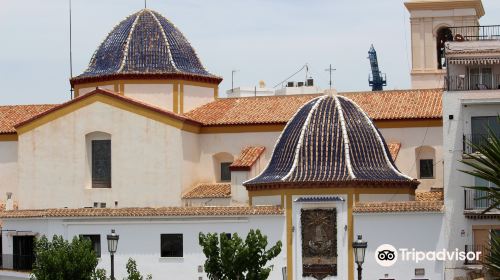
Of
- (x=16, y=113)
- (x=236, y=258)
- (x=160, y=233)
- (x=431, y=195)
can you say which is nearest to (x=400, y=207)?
(x=431, y=195)

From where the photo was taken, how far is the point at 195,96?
80.0 meters

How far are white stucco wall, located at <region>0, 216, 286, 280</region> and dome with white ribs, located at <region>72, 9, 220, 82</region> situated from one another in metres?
9.96

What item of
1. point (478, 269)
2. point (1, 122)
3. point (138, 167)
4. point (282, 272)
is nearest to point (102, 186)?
point (138, 167)

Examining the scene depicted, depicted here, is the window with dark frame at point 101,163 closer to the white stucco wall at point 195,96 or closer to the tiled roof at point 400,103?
the white stucco wall at point 195,96

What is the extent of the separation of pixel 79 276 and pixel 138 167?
38.8 feet

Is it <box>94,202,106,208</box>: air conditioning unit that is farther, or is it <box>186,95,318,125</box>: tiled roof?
<box>186,95,318,125</box>: tiled roof

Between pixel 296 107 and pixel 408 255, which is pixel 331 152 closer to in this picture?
pixel 408 255

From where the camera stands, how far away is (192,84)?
7975 centimetres

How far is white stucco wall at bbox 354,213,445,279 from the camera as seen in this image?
66062mm

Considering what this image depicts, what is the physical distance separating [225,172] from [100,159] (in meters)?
5.55

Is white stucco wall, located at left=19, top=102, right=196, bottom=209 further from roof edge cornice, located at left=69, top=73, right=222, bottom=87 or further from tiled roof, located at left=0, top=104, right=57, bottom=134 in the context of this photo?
tiled roof, located at left=0, top=104, right=57, bottom=134

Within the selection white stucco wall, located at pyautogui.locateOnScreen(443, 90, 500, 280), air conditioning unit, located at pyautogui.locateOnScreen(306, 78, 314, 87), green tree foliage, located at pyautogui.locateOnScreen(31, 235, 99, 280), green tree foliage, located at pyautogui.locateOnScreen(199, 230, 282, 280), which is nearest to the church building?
white stucco wall, located at pyautogui.locateOnScreen(443, 90, 500, 280)

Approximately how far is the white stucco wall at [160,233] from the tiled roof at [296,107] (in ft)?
29.8

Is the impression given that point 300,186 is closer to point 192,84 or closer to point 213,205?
point 213,205
